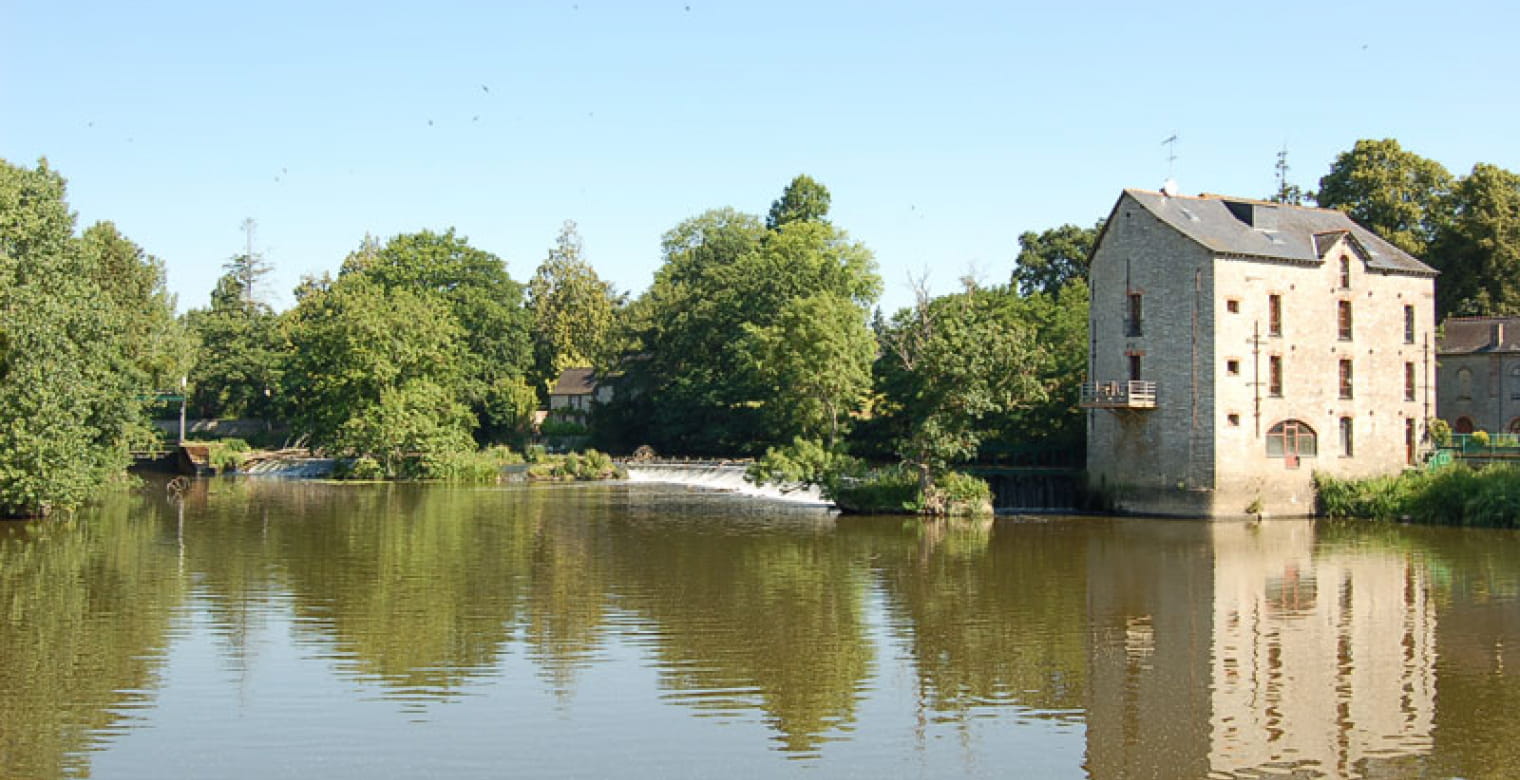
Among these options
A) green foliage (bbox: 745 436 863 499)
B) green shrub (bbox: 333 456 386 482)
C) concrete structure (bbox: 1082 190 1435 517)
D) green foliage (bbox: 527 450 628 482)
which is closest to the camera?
concrete structure (bbox: 1082 190 1435 517)

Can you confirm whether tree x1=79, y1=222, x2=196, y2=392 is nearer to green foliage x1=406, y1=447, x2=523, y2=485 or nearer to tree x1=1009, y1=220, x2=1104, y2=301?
green foliage x1=406, y1=447, x2=523, y2=485

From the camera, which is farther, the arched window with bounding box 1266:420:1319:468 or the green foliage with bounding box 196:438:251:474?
the green foliage with bounding box 196:438:251:474

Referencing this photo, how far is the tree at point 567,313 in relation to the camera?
101 m

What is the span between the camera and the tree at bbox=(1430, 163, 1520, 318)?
202ft

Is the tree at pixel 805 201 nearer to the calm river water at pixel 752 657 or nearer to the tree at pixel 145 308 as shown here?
the tree at pixel 145 308

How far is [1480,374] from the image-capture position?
59.5 metres

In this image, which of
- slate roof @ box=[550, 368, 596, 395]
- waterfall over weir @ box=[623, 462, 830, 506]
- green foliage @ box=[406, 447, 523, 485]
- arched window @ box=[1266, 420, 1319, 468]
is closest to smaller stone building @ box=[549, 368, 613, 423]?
slate roof @ box=[550, 368, 596, 395]

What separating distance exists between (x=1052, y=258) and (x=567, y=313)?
1590 inches

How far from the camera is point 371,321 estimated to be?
69.3m

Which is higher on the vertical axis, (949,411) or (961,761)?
(949,411)

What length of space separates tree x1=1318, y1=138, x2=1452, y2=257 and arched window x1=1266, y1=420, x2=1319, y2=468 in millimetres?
24233

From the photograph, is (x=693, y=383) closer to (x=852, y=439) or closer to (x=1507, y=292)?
(x=852, y=439)

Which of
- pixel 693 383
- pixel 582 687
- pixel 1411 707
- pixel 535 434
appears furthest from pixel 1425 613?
pixel 535 434

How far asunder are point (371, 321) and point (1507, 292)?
57328mm
